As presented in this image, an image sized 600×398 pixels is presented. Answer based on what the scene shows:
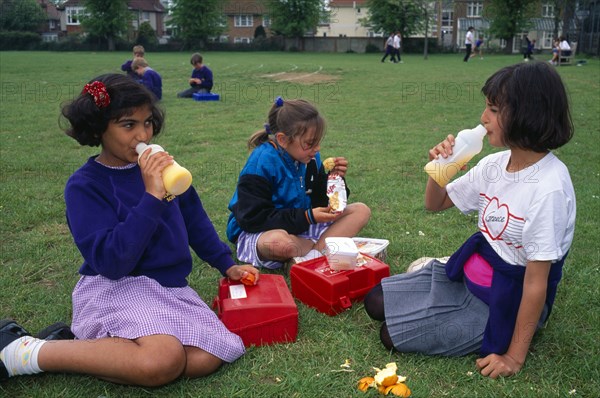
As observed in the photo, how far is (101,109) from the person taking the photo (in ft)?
8.16

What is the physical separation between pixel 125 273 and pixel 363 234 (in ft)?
7.79

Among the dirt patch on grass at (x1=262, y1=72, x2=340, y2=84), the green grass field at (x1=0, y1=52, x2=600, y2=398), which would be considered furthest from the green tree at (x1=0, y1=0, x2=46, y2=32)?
the green grass field at (x1=0, y1=52, x2=600, y2=398)

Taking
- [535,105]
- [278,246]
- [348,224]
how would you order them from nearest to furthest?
[535,105], [278,246], [348,224]

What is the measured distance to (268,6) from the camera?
196 feet

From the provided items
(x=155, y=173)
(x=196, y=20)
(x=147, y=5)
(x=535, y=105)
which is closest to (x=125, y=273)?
(x=155, y=173)

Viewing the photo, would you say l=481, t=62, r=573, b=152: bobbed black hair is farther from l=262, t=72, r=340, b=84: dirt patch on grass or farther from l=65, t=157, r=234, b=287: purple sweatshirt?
l=262, t=72, r=340, b=84: dirt patch on grass

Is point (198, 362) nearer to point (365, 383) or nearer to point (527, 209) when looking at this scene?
point (365, 383)

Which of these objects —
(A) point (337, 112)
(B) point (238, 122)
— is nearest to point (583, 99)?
(A) point (337, 112)

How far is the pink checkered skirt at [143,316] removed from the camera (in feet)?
8.10

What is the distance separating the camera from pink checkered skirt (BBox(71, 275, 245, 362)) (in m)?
2.47

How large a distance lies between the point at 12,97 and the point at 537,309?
1352 cm

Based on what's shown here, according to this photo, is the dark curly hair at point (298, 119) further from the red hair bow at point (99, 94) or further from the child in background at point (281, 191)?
the red hair bow at point (99, 94)

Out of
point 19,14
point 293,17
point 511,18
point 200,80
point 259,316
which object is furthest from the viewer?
point 293,17

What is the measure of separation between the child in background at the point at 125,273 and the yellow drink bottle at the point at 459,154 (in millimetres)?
1201
